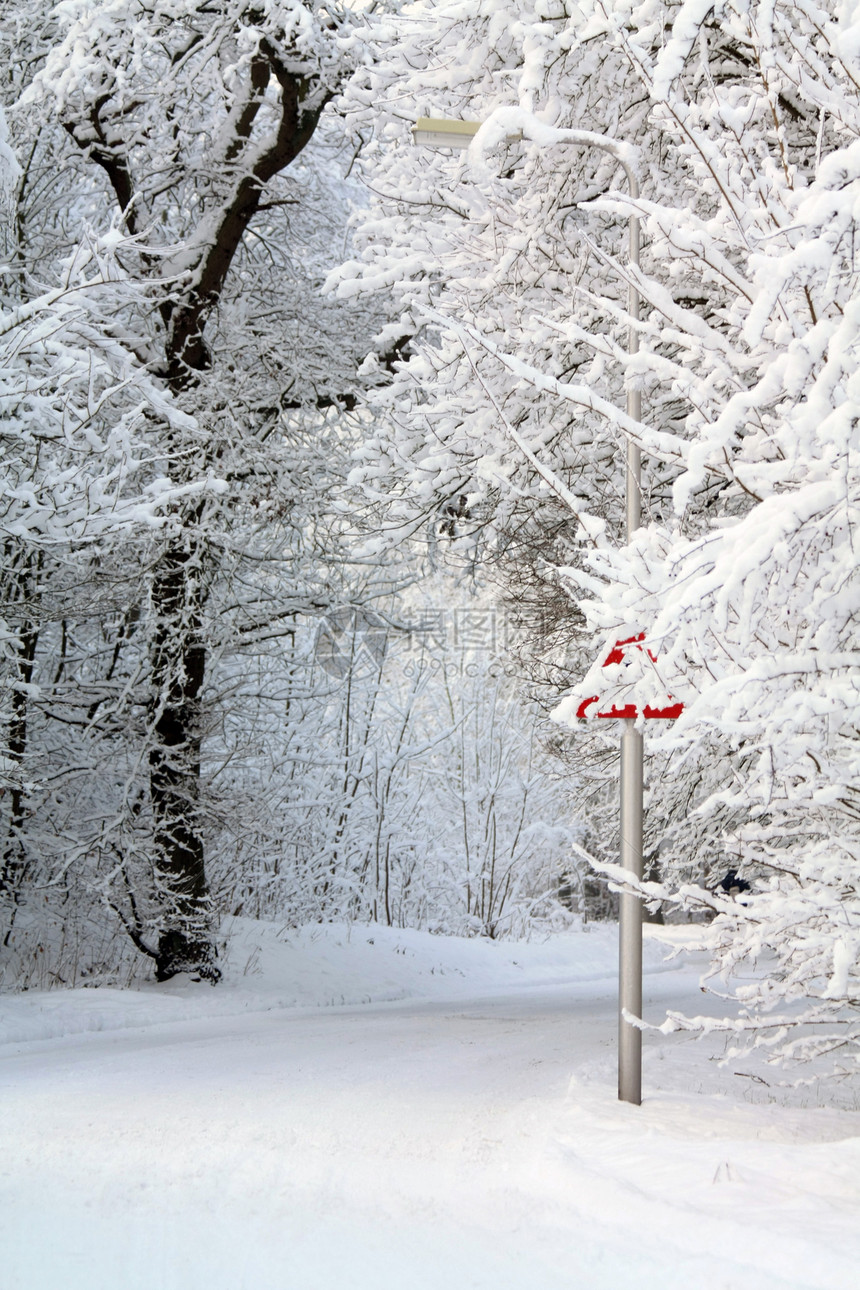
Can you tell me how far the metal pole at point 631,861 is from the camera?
603 centimetres

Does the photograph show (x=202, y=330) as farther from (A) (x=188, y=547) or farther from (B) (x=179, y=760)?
(B) (x=179, y=760)

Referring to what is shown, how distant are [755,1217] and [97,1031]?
6.73 m

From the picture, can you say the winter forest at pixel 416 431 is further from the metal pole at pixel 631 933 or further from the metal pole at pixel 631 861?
the metal pole at pixel 631 933

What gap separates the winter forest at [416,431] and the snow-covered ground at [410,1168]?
27.2 inches

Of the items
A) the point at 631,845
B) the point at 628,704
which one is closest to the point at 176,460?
the point at 631,845

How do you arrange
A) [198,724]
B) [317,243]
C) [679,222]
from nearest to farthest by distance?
[679,222] < [198,724] < [317,243]

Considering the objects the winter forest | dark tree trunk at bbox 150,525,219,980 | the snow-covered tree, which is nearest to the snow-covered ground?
the winter forest

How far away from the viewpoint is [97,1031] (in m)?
9.76

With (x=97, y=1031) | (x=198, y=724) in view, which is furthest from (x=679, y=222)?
(x=198, y=724)

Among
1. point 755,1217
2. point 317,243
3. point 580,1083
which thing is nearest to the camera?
point 755,1217

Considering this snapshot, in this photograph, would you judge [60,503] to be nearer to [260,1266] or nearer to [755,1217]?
[260,1266]

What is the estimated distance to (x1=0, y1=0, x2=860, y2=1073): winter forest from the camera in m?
4.21

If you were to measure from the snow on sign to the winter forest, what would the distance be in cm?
8

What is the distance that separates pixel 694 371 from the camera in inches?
217
